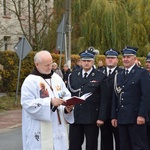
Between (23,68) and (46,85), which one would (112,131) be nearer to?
(46,85)

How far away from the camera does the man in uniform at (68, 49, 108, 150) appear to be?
7461mm

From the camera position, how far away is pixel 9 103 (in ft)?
61.6

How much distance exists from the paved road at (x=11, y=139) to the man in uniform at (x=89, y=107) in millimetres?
2833

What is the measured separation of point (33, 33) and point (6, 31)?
417 centimetres

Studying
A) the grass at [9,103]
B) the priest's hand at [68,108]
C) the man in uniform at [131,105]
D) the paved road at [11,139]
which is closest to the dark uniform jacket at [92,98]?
the man in uniform at [131,105]

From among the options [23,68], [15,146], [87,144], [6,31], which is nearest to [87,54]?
[87,144]

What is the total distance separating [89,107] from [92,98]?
0.15m

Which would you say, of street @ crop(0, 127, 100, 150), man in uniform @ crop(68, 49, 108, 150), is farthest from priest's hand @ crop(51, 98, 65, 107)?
street @ crop(0, 127, 100, 150)

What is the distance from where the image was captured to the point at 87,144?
7.51 meters

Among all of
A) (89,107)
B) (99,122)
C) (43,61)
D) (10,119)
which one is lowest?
(10,119)

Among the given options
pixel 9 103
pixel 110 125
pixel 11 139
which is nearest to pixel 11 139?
pixel 11 139

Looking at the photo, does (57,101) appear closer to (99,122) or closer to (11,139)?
(99,122)

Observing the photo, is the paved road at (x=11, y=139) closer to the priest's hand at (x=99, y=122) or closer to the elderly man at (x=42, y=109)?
the priest's hand at (x=99, y=122)

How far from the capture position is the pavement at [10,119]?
13711mm
